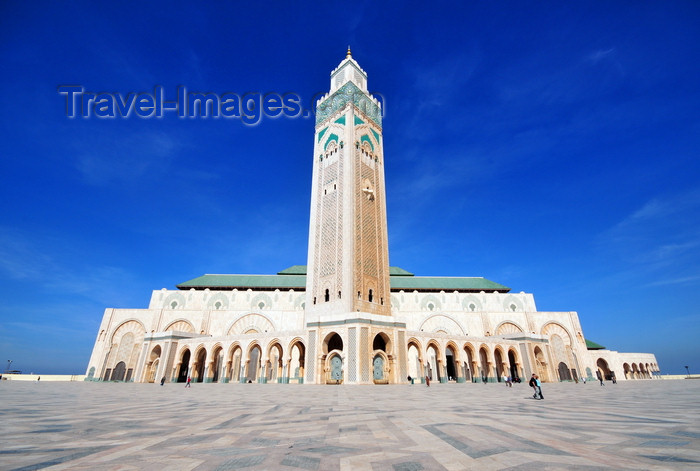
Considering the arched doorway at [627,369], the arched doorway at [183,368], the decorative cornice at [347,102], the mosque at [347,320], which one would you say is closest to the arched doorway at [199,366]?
the mosque at [347,320]

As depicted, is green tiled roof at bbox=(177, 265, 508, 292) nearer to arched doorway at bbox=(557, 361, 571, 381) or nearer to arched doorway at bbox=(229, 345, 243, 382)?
arched doorway at bbox=(229, 345, 243, 382)

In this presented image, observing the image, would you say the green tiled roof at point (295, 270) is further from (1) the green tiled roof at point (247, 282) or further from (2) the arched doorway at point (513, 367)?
(2) the arched doorway at point (513, 367)

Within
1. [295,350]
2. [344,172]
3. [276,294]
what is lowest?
[295,350]

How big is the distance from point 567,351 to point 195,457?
42888 mm

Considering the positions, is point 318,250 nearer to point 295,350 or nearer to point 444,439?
point 295,350

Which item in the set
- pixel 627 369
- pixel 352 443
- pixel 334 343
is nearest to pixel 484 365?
pixel 334 343

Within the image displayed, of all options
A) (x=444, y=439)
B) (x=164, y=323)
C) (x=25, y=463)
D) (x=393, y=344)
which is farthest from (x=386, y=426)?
(x=164, y=323)

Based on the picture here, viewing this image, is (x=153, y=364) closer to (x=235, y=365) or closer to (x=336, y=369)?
(x=235, y=365)

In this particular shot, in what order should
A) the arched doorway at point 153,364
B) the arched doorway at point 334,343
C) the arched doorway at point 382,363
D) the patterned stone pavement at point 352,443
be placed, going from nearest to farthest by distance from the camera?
the patterned stone pavement at point 352,443
the arched doorway at point 382,363
the arched doorway at point 334,343
the arched doorway at point 153,364

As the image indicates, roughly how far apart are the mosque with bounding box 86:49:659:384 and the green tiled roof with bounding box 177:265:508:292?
0.19 m

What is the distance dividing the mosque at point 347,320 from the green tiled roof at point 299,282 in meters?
0.19

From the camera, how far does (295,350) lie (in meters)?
32.1

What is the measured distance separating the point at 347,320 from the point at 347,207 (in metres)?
9.91

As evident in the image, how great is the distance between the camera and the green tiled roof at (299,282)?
38.8m
